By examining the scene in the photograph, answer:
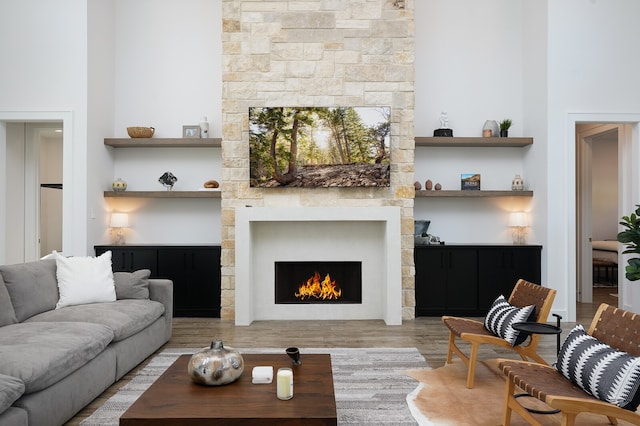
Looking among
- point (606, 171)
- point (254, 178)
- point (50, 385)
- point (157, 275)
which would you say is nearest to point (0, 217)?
point (157, 275)

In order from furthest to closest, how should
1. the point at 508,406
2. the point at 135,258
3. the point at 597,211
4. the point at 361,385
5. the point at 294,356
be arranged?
1. the point at 597,211
2. the point at 135,258
3. the point at 361,385
4. the point at 294,356
5. the point at 508,406

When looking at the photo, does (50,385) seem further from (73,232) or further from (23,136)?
(23,136)

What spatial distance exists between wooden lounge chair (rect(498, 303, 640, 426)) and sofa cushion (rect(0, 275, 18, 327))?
333 cm

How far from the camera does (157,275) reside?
18.6 feet

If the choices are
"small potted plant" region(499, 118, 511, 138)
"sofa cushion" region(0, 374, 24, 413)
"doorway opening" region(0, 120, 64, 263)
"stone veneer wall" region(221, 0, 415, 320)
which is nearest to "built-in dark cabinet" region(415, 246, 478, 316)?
"stone veneer wall" region(221, 0, 415, 320)

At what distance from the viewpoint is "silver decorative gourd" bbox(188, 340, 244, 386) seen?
2410mm

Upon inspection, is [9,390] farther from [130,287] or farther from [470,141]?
[470,141]

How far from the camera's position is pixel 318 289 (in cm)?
575

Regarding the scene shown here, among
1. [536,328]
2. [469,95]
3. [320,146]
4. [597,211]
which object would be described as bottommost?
[536,328]

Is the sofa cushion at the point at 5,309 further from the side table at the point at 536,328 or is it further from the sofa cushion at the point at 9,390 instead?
the side table at the point at 536,328

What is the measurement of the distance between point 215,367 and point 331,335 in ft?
8.39

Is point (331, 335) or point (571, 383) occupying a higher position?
point (571, 383)

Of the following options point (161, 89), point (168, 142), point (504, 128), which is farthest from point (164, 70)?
point (504, 128)

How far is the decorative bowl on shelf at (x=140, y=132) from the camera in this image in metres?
5.79
